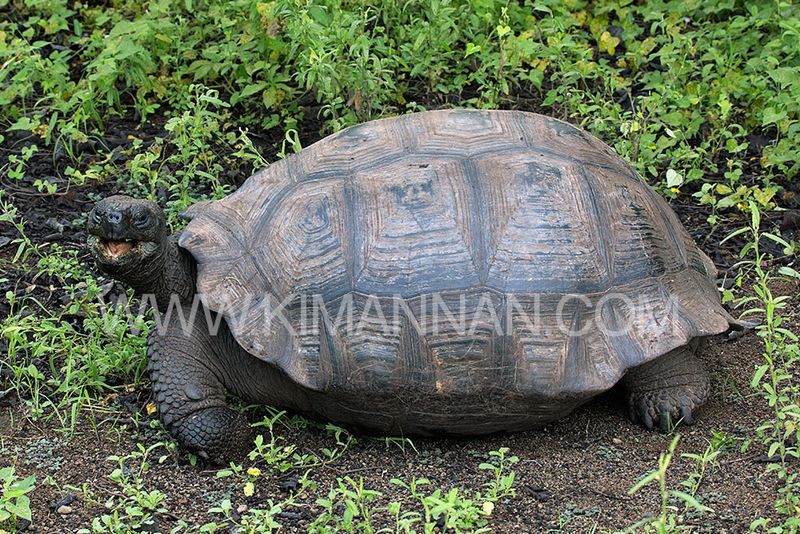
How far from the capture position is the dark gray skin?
15.9 feet

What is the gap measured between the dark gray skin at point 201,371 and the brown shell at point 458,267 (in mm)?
235

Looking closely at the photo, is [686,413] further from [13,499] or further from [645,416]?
[13,499]

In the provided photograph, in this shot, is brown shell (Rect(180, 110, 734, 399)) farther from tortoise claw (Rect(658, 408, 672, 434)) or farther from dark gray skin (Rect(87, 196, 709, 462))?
tortoise claw (Rect(658, 408, 672, 434))

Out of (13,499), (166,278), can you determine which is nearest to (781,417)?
(166,278)

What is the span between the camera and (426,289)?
4699 millimetres

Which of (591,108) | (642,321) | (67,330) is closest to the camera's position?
(642,321)

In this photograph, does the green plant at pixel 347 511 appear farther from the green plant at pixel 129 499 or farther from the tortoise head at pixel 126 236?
the tortoise head at pixel 126 236

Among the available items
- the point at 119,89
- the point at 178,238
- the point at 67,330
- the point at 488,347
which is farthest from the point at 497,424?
the point at 119,89

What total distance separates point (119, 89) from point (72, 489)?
414 cm

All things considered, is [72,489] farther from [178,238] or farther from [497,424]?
[497,424]

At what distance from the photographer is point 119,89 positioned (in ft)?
26.0

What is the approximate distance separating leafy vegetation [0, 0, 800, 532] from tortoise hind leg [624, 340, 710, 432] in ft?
0.69

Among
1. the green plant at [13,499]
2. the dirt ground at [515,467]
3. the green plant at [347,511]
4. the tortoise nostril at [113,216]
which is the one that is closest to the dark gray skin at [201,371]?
the tortoise nostril at [113,216]

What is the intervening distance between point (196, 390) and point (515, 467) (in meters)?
1.54
